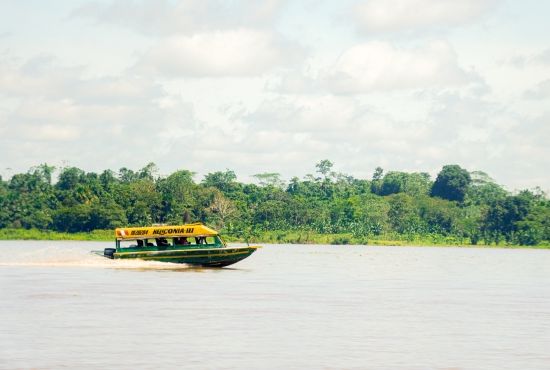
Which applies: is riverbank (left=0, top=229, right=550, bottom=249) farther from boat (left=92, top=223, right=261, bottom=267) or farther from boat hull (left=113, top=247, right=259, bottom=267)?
boat hull (left=113, top=247, right=259, bottom=267)

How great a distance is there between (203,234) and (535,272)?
30591mm

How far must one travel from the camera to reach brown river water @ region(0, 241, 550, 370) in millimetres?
27828

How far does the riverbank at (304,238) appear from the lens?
150 metres

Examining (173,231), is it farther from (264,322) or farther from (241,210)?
(241,210)

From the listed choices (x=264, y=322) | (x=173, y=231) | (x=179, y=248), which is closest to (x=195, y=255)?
(x=179, y=248)

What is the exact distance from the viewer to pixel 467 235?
172 m

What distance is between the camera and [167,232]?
66188 millimetres

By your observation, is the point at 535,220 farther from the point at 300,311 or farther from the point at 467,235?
the point at 300,311

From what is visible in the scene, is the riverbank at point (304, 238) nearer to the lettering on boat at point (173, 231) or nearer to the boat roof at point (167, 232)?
the boat roof at point (167, 232)

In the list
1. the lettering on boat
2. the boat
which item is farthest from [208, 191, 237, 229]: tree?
the lettering on boat

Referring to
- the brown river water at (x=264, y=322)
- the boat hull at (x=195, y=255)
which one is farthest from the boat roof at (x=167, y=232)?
the brown river water at (x=264, y=322)

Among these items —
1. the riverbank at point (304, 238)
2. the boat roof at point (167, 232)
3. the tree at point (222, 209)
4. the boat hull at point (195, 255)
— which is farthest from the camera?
the tree at point (222, 209)

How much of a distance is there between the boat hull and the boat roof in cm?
110

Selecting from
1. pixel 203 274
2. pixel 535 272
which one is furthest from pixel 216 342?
pixel 535 272
